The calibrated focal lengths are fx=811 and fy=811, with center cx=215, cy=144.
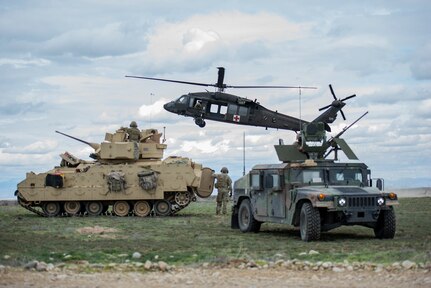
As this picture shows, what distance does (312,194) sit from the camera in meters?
17.2

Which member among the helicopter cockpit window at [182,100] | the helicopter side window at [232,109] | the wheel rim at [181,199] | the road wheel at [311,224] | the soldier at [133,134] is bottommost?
the road wheel at [311,224]

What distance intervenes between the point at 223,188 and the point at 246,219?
8413 millimetres

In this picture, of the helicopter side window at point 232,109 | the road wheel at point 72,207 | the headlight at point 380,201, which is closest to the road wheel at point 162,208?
the road wheel at point 72,207

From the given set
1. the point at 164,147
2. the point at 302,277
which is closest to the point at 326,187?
the point at 302,277

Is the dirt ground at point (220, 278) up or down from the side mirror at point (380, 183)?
down

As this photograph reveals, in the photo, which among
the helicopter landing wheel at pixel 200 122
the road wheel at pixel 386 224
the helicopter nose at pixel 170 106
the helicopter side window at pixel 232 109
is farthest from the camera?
the helicopter nose at pixel 170 106

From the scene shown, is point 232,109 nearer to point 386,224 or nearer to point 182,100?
point 182,100

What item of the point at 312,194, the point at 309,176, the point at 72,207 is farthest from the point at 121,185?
the point at 312,194

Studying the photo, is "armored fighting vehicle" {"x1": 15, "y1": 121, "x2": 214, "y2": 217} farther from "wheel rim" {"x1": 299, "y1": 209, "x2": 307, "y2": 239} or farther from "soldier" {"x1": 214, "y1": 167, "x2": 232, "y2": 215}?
"wheel rim" {"x1": 299, "y1": 209, "x2": 307, "y2": 239}

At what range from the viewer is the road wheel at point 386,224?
17.6 metres

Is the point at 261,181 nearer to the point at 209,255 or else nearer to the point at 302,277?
the point at 209,255

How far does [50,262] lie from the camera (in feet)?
43.0

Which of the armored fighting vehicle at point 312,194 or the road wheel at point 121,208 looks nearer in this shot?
the armored fighting vehicle at point 312,194

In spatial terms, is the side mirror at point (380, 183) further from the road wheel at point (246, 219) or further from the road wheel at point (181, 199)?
the road wheel at point (181, 199)
